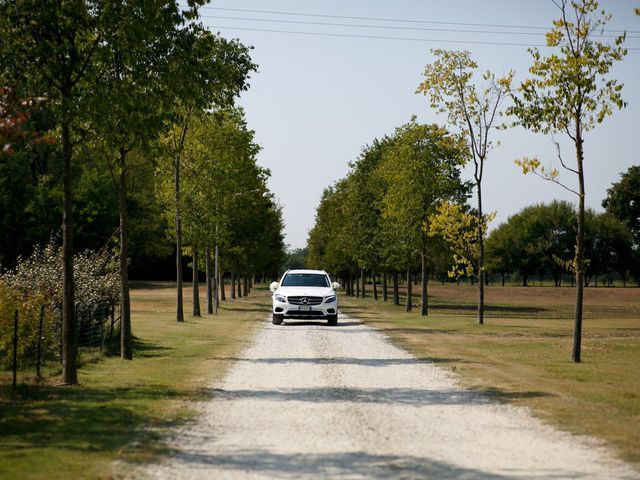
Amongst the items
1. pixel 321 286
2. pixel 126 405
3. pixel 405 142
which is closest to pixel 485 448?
pixel 126 405

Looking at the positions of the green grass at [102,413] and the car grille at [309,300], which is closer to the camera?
the green grass at [102,413]

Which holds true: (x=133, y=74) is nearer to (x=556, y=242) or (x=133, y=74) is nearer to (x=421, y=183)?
(x=421, y=183)

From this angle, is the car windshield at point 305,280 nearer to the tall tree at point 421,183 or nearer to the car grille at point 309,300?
the car grille at point 309,300

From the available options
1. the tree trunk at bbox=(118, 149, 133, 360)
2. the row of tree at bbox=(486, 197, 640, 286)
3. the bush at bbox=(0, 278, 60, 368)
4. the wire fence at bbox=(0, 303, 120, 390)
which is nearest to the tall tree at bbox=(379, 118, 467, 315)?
the wire fence at bbox=(0, 303, 120, 390)

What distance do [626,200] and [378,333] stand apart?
299 ft

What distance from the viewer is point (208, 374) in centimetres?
1596

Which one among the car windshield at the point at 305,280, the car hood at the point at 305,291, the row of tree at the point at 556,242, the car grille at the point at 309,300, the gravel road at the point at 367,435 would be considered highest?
the row of tree at the point at 556,242

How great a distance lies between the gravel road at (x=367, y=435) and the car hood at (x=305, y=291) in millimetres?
15557

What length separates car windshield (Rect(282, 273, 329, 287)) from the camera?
3331cm

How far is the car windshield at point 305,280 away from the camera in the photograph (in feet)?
109

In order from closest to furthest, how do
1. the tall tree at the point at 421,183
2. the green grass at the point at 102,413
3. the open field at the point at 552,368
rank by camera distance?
the green grass at the point at 102,413, the open field at the point at 552,368, the tall tree at the point at 421,183

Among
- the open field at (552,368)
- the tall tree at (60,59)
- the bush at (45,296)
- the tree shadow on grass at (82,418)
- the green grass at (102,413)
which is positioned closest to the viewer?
the green grass at (102,413)

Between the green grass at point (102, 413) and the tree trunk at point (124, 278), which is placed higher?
the tree trunk at point (124, 278)

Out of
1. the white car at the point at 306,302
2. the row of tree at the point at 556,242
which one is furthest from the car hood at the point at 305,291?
the row of tree at the point at 556,242
